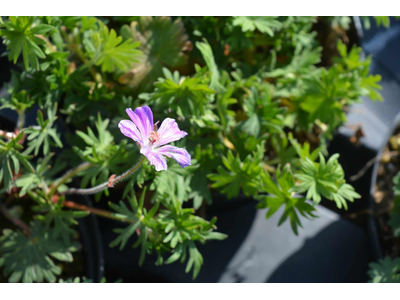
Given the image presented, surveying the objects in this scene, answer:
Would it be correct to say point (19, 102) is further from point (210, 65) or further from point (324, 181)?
point (324, 181)

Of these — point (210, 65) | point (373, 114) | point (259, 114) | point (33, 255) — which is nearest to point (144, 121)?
point (210, 65)

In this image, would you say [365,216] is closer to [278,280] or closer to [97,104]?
[278,280]

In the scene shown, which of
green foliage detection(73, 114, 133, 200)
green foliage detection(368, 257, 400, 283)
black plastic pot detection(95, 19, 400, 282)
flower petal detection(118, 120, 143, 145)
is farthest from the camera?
black plastic pot detection(95, 19, 400, 282)

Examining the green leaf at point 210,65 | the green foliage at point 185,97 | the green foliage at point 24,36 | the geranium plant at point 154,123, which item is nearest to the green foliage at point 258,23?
the geranium plant at point 154,123

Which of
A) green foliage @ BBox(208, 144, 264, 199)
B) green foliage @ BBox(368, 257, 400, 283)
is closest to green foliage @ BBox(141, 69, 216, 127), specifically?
green foliage @ BBox(208, 144, 264, 199)

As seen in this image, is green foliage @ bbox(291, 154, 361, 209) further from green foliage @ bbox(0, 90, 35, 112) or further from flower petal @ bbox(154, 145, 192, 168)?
green foliage @ bbox(0, 90, 35, 112)
